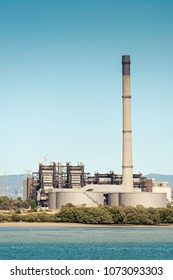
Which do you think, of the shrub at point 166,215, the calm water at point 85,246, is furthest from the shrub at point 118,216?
the calm water at point 85,246

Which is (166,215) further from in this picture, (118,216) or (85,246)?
(85,246)

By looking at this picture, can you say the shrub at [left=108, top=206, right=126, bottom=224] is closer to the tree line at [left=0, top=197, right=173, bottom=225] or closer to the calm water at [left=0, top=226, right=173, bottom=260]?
the tree line at [left=0, top=197, right=173, bottom=225]

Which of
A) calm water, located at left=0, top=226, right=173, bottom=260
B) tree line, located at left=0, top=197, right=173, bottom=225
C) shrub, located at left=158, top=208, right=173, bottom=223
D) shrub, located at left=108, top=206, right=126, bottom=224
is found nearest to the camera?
calm water, located at left=0, top=226, right=173, bottom=260

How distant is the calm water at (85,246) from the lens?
87.2 meters

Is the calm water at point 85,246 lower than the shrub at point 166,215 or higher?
lower

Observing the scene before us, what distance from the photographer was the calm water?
8725 cm

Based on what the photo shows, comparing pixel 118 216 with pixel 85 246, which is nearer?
pixel 85 246

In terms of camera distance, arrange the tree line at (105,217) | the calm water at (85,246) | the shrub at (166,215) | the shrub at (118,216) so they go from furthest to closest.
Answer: the shrub at (166,215) < the shrub at (118,216) < the tree line at (105,217) < the calm water at (85,246)

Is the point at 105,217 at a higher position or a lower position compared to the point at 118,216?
lower

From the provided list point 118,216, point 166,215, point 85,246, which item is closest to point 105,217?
point 118,216

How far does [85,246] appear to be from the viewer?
101750 mm

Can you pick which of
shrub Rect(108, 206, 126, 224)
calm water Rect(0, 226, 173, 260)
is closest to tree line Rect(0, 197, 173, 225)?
shrub Rect(108, 206, 126, 224)

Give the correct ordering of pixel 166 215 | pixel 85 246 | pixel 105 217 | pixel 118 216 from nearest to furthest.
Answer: pixel 85 246, pixel 105 217, pixel 118 216, pixel 166 215

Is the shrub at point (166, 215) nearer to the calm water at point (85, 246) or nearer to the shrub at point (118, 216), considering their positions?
the shrub at point (118, 216)
